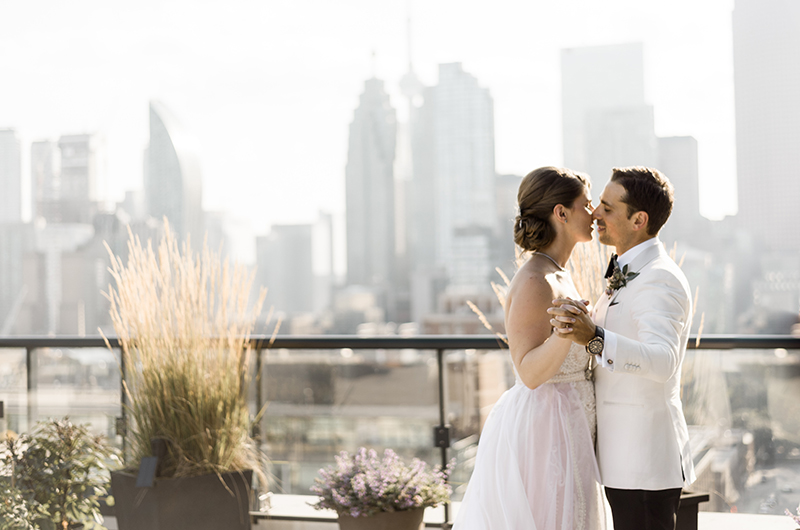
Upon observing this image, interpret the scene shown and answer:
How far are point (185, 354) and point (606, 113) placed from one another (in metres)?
45.0

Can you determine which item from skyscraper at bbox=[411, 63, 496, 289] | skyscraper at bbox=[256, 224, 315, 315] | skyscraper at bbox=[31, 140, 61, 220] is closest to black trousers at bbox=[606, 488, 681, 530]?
skyscraper at bbox=[411, 63, 496, 289]

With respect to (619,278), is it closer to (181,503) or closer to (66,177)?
(181,503)

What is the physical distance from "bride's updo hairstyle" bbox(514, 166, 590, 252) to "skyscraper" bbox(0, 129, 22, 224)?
33.7m

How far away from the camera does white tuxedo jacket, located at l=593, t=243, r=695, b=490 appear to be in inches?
62.2

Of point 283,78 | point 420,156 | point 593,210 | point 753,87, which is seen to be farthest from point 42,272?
point 593,210

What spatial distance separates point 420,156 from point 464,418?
6098cm

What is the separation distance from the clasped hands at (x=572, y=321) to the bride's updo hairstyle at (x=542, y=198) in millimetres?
334

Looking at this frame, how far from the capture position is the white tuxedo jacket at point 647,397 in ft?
5.18

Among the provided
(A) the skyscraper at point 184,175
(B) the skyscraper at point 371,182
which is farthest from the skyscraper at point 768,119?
(A) the skyscraper at point 184,175

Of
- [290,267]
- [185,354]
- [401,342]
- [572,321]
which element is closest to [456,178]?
[290,267]

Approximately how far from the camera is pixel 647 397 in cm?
163

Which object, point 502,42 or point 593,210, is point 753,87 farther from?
point 593,210

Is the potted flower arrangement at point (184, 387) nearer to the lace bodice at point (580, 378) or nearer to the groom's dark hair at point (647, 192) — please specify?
the lace bodice at point (580, 378)

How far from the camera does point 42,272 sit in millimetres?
49969
